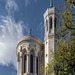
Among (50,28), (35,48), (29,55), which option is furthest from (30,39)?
(50,28)

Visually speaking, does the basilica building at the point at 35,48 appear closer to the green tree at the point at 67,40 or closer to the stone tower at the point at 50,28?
the stone tower at the point at 50,28

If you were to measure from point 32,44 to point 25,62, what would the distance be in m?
3.68

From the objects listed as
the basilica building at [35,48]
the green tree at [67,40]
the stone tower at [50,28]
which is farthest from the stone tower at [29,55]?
the green tree at [67,40]

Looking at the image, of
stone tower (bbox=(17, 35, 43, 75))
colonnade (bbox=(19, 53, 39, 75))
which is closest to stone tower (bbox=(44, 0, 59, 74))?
stone tower (bbox=(17, 35, 43, 75))

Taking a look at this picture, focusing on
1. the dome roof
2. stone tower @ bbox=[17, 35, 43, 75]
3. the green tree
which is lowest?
the green tree

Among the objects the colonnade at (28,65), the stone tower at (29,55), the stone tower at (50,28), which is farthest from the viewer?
the stone tower at (29,55)

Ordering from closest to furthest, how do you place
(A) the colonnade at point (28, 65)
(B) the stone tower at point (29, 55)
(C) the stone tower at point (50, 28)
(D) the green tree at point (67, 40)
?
(D) the green tree at point (67, 40) → (C) the stone tower at point (50, 28) → (A) the colonnade at point (28, 65) → (B) the stone tower at point (29, 55)

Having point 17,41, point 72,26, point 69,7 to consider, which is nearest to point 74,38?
point 72,26

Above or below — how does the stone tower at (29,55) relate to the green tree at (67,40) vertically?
above

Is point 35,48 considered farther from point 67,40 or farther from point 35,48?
point 67,40

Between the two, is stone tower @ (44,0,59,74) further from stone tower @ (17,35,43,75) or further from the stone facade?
stone tower @ (17,35,43,75)

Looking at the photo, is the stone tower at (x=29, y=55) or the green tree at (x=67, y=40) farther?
the stone tower at (x=29, y=55)

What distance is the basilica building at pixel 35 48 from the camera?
5321 cm

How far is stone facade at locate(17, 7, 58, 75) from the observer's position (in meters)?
53.2
